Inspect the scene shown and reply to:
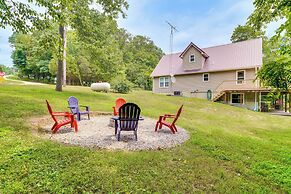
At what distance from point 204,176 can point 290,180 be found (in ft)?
6.30

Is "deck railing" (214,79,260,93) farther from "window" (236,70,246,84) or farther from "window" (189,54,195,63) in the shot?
"window" (189,54,195,63)

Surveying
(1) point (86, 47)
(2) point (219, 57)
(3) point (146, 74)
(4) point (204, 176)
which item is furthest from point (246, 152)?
(3) point (146, 74)

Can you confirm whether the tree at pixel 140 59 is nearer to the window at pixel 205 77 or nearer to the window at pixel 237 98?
the window at pixel 205 77

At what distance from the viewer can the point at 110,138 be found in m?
5.70

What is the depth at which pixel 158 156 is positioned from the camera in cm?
453

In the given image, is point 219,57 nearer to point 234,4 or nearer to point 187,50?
point 187,50

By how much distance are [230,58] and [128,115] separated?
18.7m

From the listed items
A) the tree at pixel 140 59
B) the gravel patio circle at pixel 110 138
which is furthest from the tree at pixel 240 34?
the gravel patio circle at pixel 110 138

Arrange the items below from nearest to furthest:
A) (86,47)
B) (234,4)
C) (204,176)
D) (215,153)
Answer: (204,176) → (215,153) → (234,4) → (86,47)

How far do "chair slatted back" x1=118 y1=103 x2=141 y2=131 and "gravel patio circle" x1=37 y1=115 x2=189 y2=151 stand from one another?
0.42 metres

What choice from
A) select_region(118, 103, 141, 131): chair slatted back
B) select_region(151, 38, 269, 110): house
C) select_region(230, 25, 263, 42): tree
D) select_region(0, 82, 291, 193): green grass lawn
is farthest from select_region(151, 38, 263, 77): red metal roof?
select_region(118, 103, 141, 131): chair slatted back

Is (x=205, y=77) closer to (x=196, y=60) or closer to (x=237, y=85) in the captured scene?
(x=196, y=60)

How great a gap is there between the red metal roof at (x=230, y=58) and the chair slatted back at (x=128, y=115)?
1687 cm

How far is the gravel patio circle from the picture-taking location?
506cm
